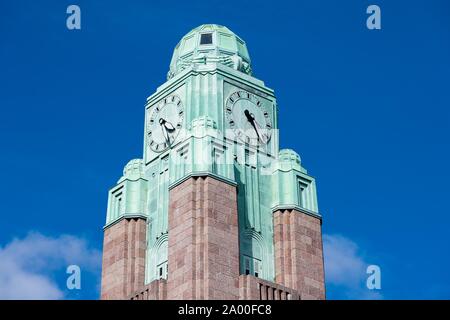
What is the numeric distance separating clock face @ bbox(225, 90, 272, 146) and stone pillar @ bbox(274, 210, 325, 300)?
4661mm

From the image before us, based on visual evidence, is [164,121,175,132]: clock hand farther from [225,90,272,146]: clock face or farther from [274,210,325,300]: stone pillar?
[274,210,325,300]: stone pillar

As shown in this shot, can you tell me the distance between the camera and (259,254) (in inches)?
2709

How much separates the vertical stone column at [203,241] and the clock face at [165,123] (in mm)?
5432

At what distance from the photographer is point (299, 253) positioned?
226 feet

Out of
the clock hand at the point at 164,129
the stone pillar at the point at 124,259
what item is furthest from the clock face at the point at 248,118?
the stone pillar at the point at 124,259

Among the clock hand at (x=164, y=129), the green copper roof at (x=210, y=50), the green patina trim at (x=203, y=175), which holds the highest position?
the green copper roof at (x=210, y=50)

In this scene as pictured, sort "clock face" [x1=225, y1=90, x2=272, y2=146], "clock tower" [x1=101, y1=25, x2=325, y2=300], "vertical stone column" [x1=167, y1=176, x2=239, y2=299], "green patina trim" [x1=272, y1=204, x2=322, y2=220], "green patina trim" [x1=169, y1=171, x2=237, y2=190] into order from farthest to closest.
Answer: "clock face" [x1=225, y1=90, x2=272, y2=146] < "green patina trim" [x1=272, y1=204, x2=322, y2=220] < "green patina trim" [x1=169, y1=171, x2=237, y2=190] < "clock tower" [x1=101, y1=25, x2=325, y2=300] < "vertical stone column" [x1=167, y1=176, x2=239, y2=299]

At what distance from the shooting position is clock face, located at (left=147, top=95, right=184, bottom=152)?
72.4 metres

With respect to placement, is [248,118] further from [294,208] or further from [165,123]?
[294,208]

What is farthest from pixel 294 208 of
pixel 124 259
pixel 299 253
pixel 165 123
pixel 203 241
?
pixel 124 259

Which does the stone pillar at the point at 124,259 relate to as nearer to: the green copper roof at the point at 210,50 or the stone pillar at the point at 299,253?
the stone pillar at the point at 299,253

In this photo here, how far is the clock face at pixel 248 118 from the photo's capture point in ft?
235

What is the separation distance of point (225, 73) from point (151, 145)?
578cm

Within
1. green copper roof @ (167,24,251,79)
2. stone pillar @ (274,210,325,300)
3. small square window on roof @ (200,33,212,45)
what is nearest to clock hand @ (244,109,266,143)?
green copper roof @ (167,24,251,79)
